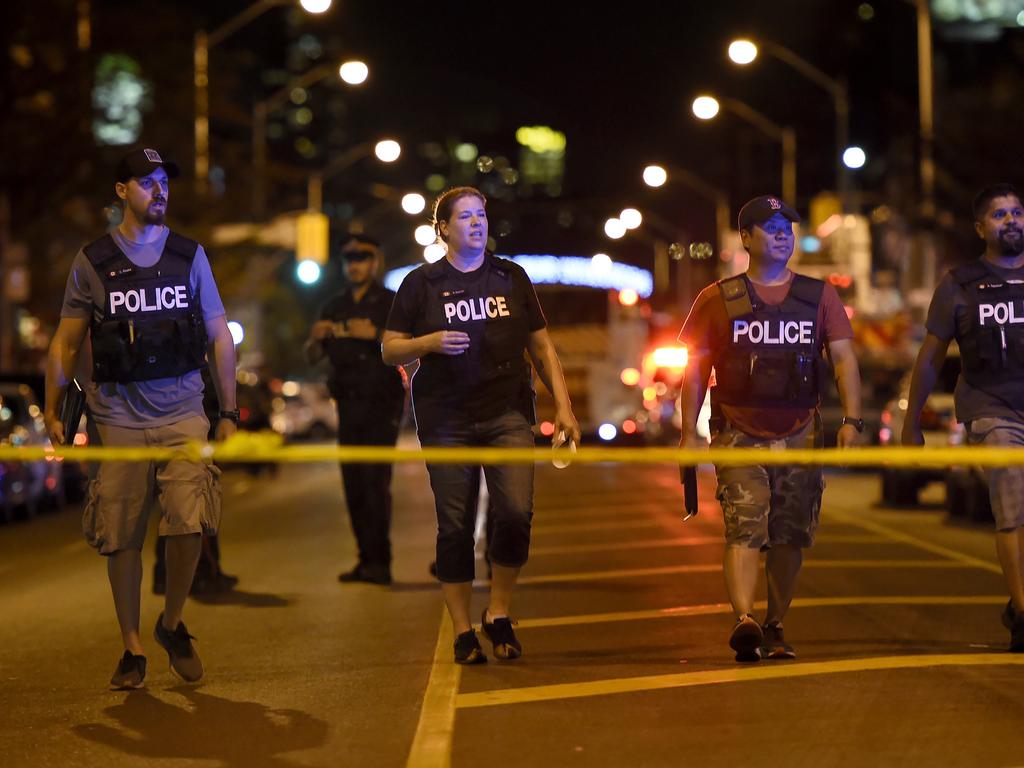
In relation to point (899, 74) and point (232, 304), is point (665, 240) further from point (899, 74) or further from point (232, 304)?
point (232, 304)

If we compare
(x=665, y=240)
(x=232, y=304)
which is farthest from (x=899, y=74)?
(x=232, y=304)

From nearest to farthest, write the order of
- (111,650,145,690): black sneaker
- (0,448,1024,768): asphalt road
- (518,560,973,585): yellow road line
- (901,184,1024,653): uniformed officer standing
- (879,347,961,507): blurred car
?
(0,448,1024,768): asphalt road, (111,650,145,690): black sneaker, (901,184,1024,653): uniformed officer standing, (518,560,973,585): yellow road line, (879,347,961,507): blurred car

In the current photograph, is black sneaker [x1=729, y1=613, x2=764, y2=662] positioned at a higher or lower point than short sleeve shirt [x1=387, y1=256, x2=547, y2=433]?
lower

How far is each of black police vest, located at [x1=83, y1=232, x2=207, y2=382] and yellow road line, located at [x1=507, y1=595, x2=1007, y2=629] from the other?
2541mm

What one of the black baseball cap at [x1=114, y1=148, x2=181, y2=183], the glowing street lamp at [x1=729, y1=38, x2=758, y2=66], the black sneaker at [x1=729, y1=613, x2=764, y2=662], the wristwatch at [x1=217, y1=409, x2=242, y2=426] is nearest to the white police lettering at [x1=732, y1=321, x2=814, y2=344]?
the black sneaker at [x1=729, y1=613, x2=764, y2=662]

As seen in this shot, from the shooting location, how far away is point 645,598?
34.0 feet

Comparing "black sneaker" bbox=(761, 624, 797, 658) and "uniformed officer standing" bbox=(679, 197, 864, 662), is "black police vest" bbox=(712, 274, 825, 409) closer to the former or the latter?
"uniformed officer standing" bbox=(679, 197, 864, 662)

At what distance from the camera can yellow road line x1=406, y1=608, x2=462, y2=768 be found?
5.90m

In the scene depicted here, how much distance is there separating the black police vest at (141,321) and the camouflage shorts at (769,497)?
7.81ft

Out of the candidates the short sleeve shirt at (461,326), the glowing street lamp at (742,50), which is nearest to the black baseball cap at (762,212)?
the short sleeve shirt at (461,326)

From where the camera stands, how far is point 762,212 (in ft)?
26.2

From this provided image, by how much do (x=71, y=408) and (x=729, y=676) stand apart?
3051mm

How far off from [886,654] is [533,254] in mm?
23283

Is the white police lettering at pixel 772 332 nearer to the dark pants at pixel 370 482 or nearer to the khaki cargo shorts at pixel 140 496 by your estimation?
the khaki cargo shorts at pixel 140 496
